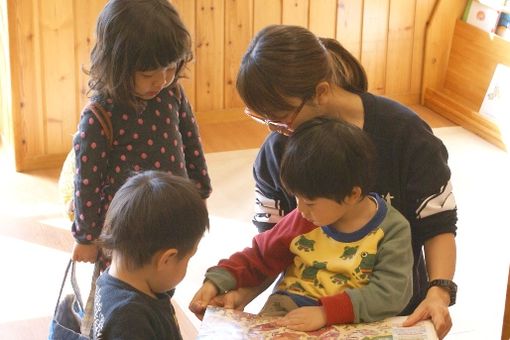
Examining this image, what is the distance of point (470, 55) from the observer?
482 cm

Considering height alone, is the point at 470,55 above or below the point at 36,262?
above

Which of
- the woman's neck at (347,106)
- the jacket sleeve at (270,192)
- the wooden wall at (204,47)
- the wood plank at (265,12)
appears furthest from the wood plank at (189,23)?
the woman's neck at (347,106)

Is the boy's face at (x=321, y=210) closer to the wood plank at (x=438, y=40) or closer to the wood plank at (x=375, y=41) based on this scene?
the wood plank at (x=375, y=41)

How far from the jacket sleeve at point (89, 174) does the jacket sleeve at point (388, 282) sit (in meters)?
0.69

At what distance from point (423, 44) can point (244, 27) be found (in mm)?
1062

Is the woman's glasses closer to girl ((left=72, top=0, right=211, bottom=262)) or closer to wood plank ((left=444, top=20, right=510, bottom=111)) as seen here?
girl ((left=72, top=0, right=211, bottom=262))

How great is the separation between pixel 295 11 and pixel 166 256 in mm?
3357

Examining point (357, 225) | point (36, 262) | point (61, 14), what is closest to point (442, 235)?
point (357, 225)

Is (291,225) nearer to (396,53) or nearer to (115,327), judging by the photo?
(115,327)

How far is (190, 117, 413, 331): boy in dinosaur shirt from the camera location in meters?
1.53

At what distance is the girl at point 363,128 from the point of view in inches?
64.2

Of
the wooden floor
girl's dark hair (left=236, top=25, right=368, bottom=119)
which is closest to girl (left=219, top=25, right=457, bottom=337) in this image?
girl's dark hair (left=236, top=25, right=368, bottom=119)

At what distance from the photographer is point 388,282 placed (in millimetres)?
1552

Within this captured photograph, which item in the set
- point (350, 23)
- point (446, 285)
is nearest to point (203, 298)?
point (446, 285)
